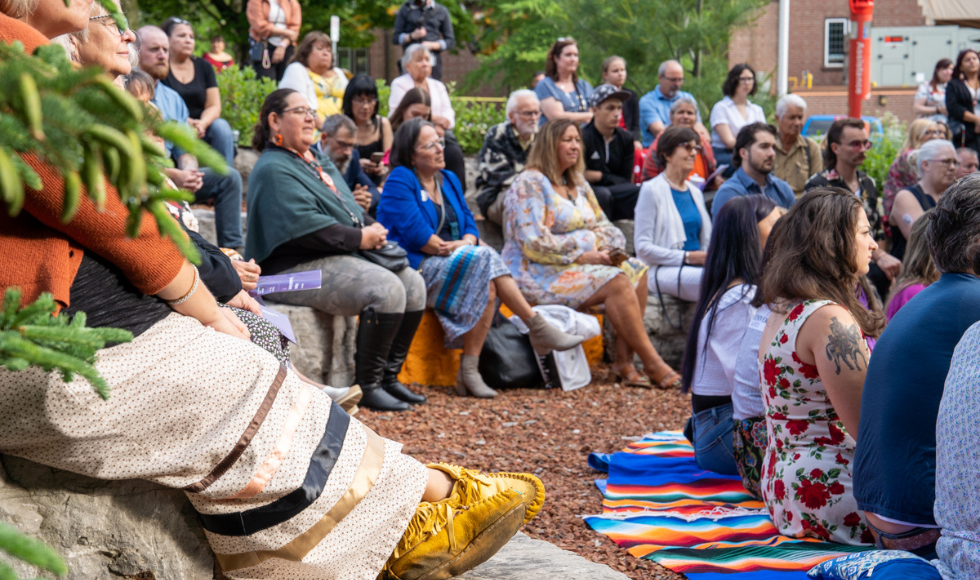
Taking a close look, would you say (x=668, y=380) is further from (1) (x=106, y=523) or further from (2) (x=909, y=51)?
(2) (x=909, y=51)

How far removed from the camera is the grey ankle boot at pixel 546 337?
19.6 feet

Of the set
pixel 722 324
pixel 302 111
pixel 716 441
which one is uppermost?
pixel 302 111

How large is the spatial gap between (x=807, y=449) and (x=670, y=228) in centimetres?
371

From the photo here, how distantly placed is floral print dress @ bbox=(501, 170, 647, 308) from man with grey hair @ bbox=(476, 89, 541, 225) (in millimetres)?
1029

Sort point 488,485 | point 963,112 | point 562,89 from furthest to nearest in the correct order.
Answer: point 963,112 < point 562,89 < point 488,485

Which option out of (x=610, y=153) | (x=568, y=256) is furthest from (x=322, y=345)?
(x=610, y=153)

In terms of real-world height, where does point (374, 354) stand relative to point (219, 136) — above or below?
below

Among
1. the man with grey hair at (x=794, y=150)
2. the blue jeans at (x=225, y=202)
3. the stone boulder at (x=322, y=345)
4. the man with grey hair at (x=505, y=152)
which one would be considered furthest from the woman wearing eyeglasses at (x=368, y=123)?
the man with grey hair at (x=794, y=150)

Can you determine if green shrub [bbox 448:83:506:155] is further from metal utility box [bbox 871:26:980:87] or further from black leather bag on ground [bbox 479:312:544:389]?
metal utility box [bbox 871:26:980:87]

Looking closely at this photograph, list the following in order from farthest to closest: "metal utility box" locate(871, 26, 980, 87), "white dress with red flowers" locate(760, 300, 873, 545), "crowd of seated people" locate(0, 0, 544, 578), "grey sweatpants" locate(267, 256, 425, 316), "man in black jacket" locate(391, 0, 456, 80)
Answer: "metal utility box" locate(871, 26, 980, 87), "man in black jacket" locate(391, 0, 456, 80), "grey sweatpants" locate(267, 256, 425, 316), "white dress with red flowers" locate(760, 300, 873, 545), "crowd of seated people" locate(0, 0, 544, 578)

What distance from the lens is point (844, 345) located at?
10.3 ft

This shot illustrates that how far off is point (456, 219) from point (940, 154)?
12.3 ft

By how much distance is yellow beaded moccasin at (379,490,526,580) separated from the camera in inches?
92.7

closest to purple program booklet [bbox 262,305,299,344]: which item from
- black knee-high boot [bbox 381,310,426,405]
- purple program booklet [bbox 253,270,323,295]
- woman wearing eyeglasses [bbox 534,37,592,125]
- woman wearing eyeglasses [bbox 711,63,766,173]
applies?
purple program booklet [bbox 253,270,323,295]
